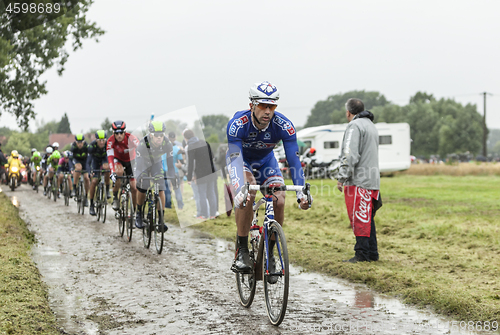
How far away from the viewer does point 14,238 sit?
945 cm

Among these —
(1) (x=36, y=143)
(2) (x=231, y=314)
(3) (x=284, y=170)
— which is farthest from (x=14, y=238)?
(1) (x=36, y=143)

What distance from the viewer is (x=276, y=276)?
4949mm

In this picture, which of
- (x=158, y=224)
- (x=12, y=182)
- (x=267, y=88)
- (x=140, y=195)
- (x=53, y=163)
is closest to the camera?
(x=267, y=88)

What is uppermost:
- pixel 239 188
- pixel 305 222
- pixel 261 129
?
pixel 261 129

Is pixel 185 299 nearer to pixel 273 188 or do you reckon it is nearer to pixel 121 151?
pixel 273 188

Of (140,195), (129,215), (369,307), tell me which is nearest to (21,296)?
(369,307)

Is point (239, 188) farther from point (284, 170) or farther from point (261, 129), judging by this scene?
point (284, 170)

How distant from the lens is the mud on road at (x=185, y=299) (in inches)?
191

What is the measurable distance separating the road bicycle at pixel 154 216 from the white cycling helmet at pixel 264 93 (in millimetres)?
4302

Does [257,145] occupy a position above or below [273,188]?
above

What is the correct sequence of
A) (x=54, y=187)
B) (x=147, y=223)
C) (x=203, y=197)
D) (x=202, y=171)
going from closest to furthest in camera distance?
(x=147, y=223) < (x=202, y=171) < (x=203, y=197) < (x=54, y=187)

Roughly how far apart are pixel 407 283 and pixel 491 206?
904 centimetres

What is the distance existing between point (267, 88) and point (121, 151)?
6.54 metres

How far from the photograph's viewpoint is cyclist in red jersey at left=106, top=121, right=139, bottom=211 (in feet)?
34.5
